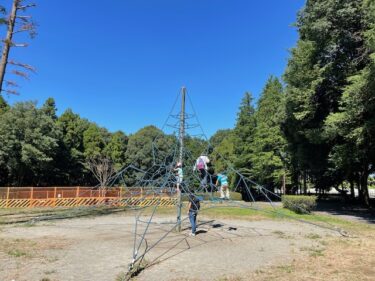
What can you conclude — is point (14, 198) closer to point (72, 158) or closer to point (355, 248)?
point (72, 158)

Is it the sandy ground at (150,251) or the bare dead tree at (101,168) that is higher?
the bare dead tree at (101,168)

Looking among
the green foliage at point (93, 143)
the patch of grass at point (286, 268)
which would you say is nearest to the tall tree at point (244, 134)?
the green foliage at point (93, 143)

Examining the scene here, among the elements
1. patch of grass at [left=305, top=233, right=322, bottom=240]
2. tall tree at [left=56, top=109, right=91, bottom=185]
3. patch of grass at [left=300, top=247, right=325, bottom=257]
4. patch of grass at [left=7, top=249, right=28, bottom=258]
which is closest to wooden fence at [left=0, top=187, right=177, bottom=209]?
tall tree at [left=56, top=109, right=91, bottom=185]

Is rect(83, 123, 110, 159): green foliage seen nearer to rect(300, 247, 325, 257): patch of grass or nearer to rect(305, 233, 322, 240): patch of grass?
rect(305, 233, 322, 240): patch of grass

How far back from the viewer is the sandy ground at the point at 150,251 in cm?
593

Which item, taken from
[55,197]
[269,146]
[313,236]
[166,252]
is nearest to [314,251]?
[313,236]

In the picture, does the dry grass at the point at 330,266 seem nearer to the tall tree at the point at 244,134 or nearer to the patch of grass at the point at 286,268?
the patch of grass at the point at 286,268

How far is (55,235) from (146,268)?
5.15 meters

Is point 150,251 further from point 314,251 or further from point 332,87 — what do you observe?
point 332,87

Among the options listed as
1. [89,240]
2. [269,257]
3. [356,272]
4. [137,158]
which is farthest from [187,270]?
[137,158]

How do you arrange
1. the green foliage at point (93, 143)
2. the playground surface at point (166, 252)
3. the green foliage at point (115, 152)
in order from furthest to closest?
the green foliage at point (115, 152) < the green foliage at point (93, 143) < the playground surface at point (166, 252)

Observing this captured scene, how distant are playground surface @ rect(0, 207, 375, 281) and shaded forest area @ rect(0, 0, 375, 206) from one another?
10.6ft

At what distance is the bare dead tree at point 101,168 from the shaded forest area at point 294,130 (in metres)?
0.65

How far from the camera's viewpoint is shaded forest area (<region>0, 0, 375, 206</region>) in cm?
1511
